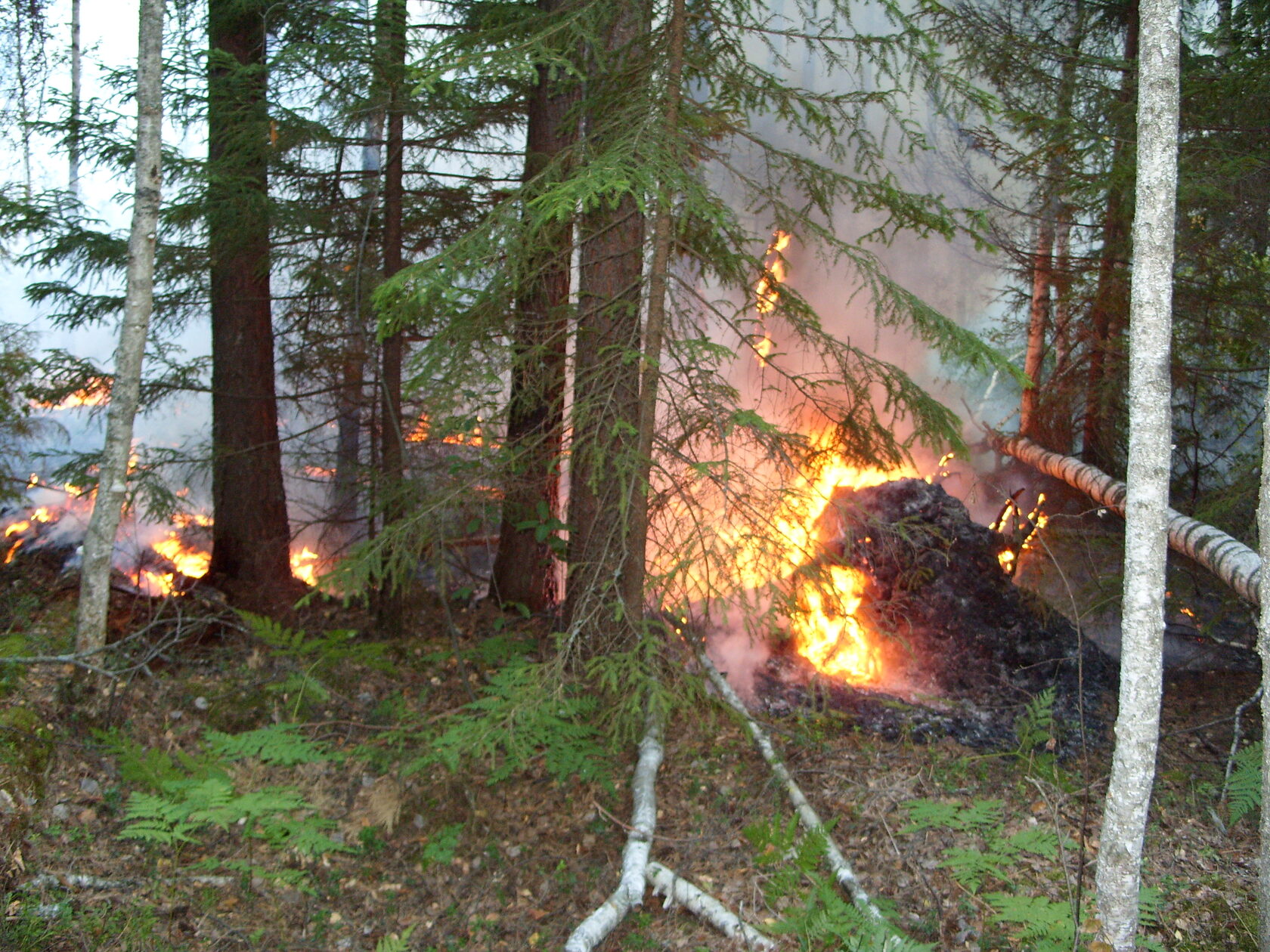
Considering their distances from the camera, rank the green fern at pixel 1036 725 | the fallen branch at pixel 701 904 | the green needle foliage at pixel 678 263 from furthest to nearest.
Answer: the green fern at pixel 1036 725 < the green needle foliage at pixel 678 263 < the fallen branch at pixel 701 904

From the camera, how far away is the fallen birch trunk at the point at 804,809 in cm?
441

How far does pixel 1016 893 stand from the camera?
454cm

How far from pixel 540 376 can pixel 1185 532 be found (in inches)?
220

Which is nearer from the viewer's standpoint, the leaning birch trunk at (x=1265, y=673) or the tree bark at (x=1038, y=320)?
the leaning birch trunk at (x=1265, y=673)

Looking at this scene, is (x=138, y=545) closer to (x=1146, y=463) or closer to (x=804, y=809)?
(x=804, y=809)

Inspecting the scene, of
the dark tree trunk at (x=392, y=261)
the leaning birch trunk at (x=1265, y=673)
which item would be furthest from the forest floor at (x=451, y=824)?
the dark tree trunk at (x=392, y=261)

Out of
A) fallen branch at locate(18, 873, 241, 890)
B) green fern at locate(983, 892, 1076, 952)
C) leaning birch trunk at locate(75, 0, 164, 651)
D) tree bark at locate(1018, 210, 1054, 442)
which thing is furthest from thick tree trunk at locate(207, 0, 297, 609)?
tree bark at locate(1018, 210, 1054, 442)

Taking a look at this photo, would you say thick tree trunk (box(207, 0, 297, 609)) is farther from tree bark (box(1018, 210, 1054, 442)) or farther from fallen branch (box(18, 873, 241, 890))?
tree bark (box(1018, 210, 1054, 442))

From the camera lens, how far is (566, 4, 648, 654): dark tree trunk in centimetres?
533

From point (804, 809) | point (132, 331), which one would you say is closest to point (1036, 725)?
point (804, 809)

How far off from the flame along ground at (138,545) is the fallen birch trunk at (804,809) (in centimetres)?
386

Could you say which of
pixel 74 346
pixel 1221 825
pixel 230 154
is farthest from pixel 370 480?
pixel 74 346

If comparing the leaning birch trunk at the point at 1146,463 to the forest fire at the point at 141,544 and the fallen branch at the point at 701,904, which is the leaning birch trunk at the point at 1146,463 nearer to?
the fallen branch at the point at 701,904

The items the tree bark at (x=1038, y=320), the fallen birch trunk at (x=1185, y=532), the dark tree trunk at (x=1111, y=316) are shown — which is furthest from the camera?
the tree bark at (x=1038, y=320)
